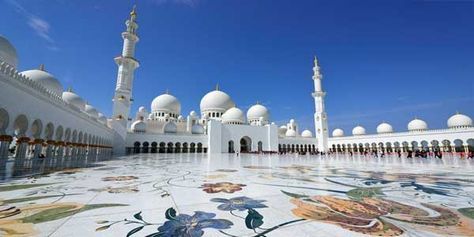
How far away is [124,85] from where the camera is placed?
2661 cm

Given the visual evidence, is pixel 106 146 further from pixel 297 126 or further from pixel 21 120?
pixel 297 126

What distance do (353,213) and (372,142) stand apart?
1642 inches

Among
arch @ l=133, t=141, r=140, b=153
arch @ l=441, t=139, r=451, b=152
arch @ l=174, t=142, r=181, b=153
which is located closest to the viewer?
arch @ l=133, t=141, r=140, b=153

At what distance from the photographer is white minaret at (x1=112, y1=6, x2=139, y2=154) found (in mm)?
26281

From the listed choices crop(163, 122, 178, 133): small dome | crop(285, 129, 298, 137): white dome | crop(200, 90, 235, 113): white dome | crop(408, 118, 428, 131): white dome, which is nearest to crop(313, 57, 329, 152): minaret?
crop(285, 129, 298, 137): white dome

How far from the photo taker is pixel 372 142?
122ft

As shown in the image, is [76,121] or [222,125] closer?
[76,121]

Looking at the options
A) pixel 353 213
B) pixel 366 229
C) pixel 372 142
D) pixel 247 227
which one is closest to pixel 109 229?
pixel 247 227

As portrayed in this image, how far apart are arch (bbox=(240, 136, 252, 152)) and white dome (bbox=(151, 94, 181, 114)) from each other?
43.0 feet

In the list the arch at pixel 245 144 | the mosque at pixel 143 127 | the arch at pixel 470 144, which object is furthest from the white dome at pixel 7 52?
the arch at pixel 470 144

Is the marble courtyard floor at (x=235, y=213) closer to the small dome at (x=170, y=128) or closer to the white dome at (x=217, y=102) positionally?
the small dome at (x=170, y=128)

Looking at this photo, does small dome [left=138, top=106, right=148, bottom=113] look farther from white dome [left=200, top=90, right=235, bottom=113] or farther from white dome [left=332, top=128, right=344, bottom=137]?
white dome [left=332, top=128, right=344, bottom=137]

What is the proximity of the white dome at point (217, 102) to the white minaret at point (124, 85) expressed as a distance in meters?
14.6

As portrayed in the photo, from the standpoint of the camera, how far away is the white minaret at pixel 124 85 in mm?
26281
